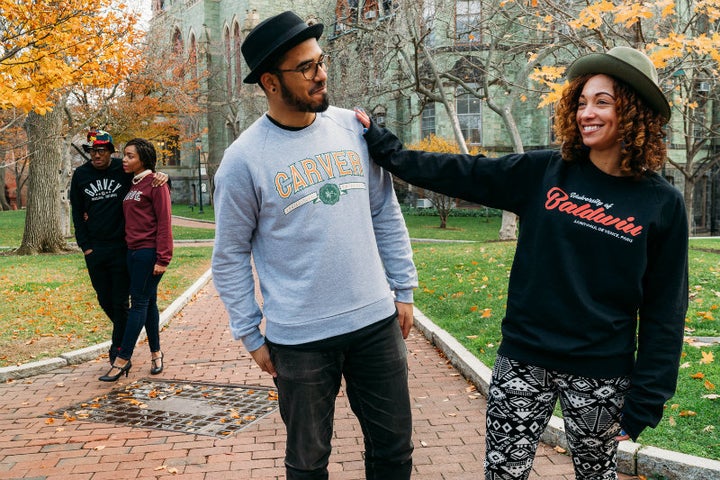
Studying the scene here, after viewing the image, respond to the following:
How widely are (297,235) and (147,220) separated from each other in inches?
145

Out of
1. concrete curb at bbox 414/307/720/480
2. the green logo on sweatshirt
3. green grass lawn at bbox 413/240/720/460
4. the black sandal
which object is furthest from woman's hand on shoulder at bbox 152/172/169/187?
concrete curb at bbox 414/307/720/480

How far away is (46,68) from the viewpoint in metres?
8.73

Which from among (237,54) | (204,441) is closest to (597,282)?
(204,441)

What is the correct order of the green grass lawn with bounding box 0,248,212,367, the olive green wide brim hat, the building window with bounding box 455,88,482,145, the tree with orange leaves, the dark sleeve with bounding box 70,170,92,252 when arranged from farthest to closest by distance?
the building window with bounding box 455,88,482,145 → the tree with orange leaves → the green grass lawn with bounding box 0,248,212,367 → the dark sleeve with bounding box 70,170,92,252 → the olive green wide brim hat

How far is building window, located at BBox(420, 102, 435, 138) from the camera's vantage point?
33.9 metres

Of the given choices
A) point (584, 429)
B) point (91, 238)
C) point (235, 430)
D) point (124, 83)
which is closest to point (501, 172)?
point (584, 429)

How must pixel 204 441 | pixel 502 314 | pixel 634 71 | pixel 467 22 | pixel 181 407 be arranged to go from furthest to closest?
pixel 467 22
pixel 502 314
pixel 181 407
pixel 204 441
pixel 634 71

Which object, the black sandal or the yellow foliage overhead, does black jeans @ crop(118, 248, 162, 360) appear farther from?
the yellow foliage overhead

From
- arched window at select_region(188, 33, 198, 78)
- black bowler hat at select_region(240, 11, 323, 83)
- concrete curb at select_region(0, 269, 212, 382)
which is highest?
arched window at select_region(188, 33, 198, 78)

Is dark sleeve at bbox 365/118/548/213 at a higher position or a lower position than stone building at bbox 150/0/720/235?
lower

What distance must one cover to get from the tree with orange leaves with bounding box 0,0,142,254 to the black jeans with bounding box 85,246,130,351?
3.18m

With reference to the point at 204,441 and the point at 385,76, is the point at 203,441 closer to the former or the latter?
the point at 204,441

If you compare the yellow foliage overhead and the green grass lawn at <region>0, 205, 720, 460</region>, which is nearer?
the green grass lawn at <region>0, 205, 720, 460</region>

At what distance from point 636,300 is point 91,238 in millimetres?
5066
